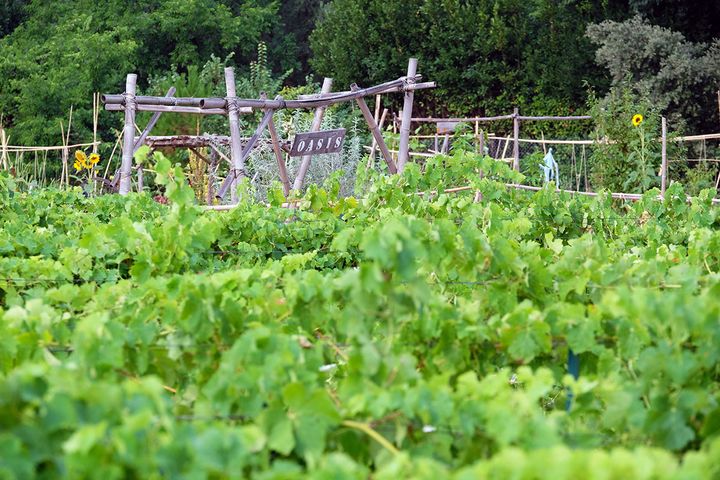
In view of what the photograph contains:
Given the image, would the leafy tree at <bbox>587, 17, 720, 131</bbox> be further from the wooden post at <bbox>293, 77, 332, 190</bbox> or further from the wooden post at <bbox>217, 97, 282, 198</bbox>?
the wooden post at <bbox>217, 97, 282, 198</bbox>

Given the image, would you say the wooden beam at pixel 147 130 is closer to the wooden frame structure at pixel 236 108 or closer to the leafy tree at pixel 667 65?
the wooden frame structure at pixel 236 108

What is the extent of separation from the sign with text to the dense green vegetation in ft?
12.0

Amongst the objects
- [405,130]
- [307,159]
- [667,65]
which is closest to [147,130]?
[307,159]

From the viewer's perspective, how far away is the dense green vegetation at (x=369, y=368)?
135 centimetres

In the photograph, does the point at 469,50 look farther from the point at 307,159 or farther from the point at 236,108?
the point at 236,108

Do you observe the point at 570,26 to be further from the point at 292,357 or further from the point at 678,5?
the point at 292,357

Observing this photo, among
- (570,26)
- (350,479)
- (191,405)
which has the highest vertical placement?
(570,26)

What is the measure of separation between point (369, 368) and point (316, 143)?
532cm

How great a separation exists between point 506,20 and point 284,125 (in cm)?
663

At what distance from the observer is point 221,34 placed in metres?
21.6

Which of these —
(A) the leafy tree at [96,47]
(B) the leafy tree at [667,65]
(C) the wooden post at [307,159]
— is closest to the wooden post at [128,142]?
(C) the wooden post at [307,159]

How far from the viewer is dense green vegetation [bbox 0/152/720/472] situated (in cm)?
135

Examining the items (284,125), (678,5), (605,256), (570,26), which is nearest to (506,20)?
(570,26)

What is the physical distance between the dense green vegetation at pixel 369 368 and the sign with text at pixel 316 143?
12.0 feet
